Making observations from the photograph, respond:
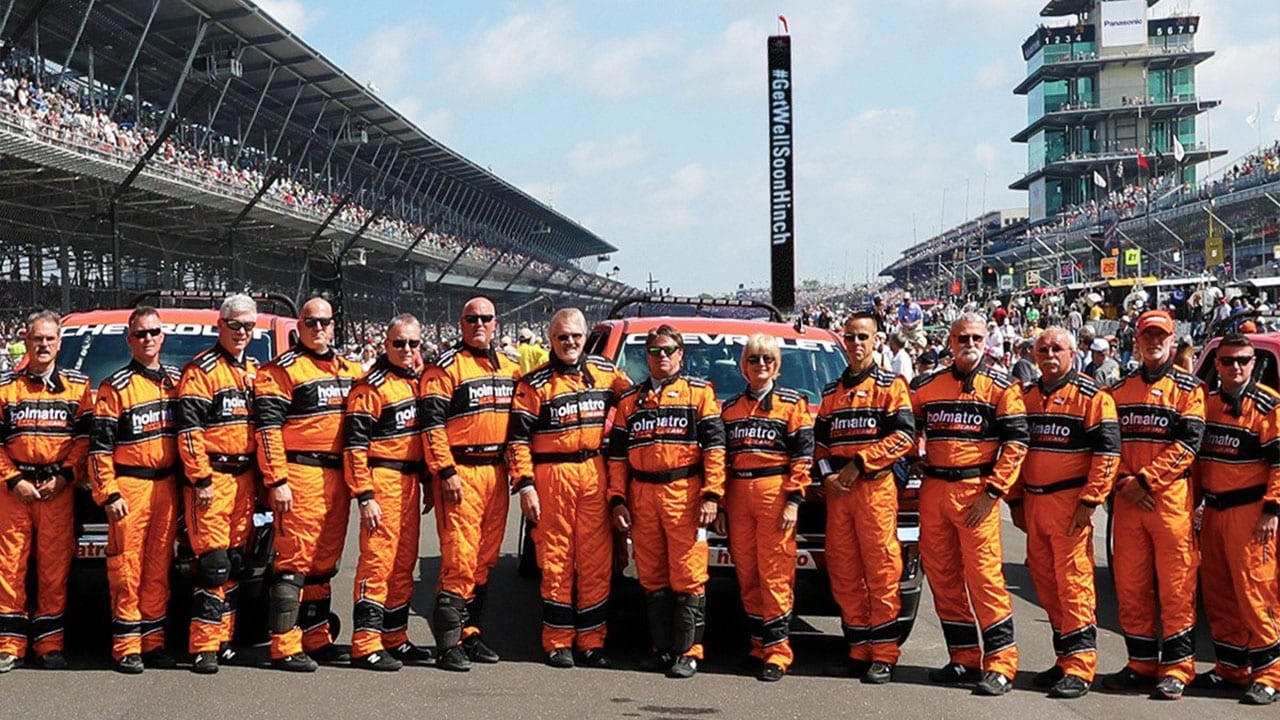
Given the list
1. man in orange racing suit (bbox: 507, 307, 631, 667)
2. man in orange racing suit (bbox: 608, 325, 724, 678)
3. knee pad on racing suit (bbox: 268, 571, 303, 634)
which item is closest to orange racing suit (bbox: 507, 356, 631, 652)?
man in orange racing suit (bbox: 507, 307, 631, 667)

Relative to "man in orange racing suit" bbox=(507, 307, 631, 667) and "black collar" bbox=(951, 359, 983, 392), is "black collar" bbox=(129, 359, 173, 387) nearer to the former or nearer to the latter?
"man in orange racing suit" bbox=(507, 307, 631, 667)

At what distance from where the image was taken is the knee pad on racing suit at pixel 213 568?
5906 millimetres

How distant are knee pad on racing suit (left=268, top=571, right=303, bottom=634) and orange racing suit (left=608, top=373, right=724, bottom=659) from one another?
63.1 inches

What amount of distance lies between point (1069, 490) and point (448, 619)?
3019mm

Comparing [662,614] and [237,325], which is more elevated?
[237,325]

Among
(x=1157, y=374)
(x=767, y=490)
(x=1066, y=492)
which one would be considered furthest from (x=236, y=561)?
(x=1157, y=374)

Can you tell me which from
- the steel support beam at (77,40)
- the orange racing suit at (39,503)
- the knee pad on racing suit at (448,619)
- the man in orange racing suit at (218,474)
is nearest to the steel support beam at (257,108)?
the steel support beam at (77,40)

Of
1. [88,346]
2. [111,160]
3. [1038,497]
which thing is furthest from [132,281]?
[1038,497]

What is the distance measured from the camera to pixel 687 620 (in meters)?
5.92

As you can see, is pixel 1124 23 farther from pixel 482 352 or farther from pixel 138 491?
pixel 138 491

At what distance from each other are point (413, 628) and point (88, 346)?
2932 mm

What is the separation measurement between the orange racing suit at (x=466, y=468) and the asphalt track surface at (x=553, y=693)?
1.22ft

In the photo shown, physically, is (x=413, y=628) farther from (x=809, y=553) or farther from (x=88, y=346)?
(x=88, y=346)

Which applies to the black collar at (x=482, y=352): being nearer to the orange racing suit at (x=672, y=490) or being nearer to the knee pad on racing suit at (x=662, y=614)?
the orange racing suit at (x=672, y=490)
